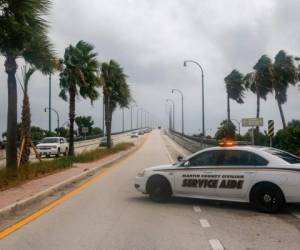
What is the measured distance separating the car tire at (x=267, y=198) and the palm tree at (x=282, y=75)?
5190cm

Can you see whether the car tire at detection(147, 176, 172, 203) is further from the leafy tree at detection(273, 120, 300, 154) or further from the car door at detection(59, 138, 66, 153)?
the car door at detection(59, 138, 66, 153)

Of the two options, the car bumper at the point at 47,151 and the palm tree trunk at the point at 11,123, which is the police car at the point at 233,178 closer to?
the palm tree trunk at the point at 11,123

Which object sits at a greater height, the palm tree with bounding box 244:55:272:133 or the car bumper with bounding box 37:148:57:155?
the palm tree with bounding box 244:55:272:133

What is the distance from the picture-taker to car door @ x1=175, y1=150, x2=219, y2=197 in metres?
13.5

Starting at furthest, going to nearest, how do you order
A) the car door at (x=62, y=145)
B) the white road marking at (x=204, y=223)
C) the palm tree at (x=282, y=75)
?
the palm tree at (x=282, y=75)
the car door at (x=62, y=145)
the white road marking at (x=204, y=223)

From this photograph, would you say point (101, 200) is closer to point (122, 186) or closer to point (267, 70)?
point (122, 186)

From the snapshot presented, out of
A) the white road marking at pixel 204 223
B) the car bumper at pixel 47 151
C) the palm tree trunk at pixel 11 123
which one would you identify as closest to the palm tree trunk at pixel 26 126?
the palm tree trunk at pixel 11 123

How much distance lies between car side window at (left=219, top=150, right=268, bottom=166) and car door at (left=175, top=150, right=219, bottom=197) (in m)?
0.29

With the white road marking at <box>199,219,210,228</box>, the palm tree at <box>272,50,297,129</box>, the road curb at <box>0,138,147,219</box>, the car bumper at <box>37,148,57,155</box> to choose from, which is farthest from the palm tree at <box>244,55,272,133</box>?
the white road marking at <box>199,219,210,228</box>

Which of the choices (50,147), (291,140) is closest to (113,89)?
(50,147)

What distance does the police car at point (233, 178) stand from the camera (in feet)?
40.2

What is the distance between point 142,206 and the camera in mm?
13594

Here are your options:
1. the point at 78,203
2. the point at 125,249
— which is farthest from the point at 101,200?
the point at 125,249

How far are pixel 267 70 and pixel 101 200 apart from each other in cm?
5372
